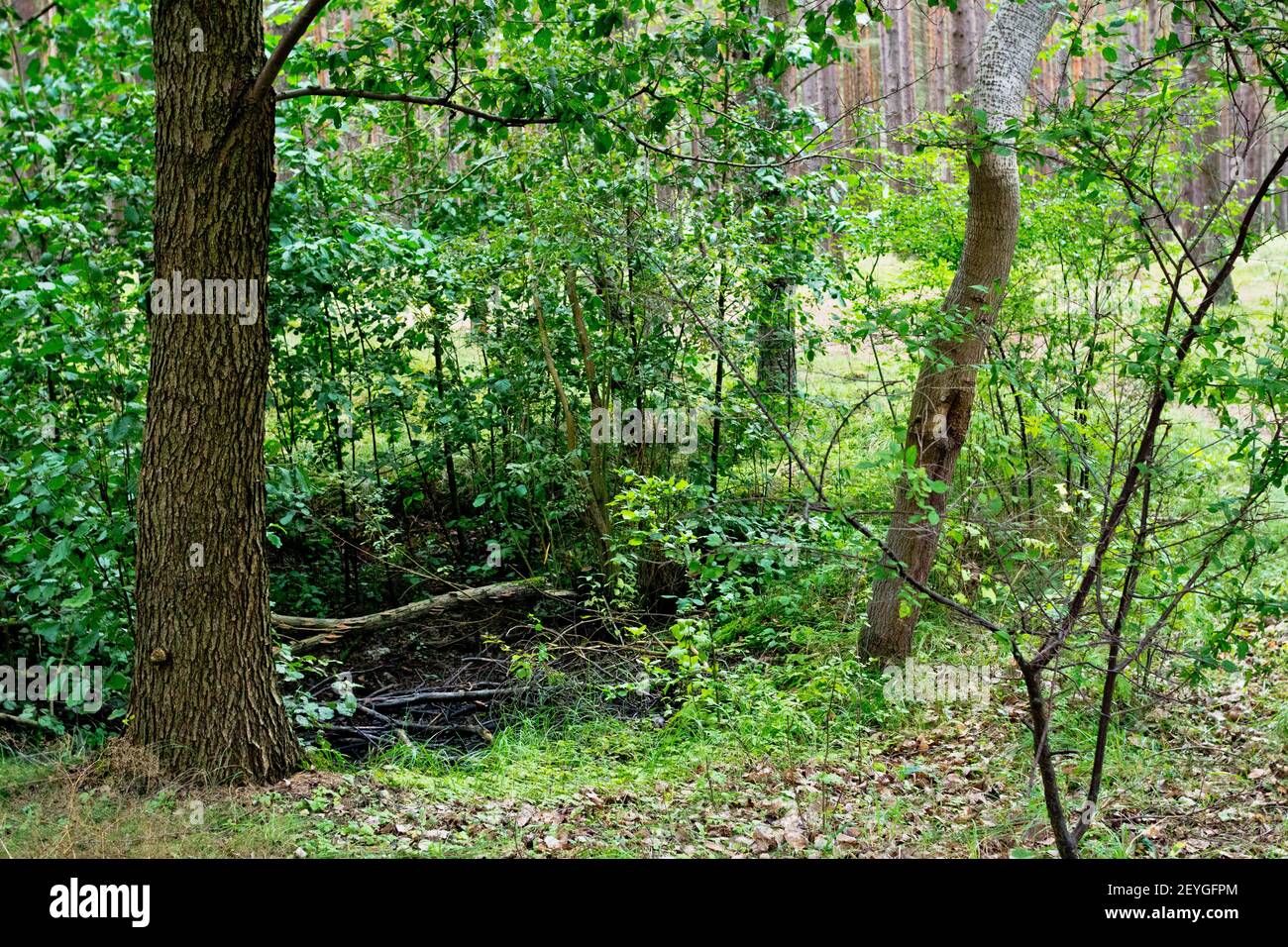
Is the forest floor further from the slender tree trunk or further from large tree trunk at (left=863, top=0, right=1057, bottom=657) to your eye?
the slender tree trunk

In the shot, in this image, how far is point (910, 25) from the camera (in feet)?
76.5

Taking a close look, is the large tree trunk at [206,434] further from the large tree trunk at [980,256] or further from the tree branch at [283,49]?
the large tree trunk at [980,256]

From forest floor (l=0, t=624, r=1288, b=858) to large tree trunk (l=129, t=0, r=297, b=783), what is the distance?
15.5 inches

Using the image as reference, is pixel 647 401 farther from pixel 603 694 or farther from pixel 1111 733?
pixel 1111 733

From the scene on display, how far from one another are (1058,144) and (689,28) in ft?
12.0

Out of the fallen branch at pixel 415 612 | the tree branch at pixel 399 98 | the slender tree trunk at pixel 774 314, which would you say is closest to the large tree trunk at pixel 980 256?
the slender tree trunk at pixel 774 314

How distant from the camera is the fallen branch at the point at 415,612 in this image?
7137 millimetres

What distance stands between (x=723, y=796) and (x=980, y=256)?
11.4 feet

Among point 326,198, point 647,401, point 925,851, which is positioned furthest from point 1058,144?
point 326,198

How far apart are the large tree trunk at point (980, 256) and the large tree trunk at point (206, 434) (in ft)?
11.3

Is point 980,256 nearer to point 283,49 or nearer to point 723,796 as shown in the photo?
point 723,796

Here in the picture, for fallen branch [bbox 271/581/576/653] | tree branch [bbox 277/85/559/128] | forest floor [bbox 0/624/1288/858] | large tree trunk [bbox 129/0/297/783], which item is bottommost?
forest floor [bbox 0/624/1288/858]

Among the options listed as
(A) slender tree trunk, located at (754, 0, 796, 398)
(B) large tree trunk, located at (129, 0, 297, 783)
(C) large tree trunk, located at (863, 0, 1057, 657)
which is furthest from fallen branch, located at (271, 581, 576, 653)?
(C) large tree trunk, located at (863, 0, 1057, 657)

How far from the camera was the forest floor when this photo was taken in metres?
4.62
